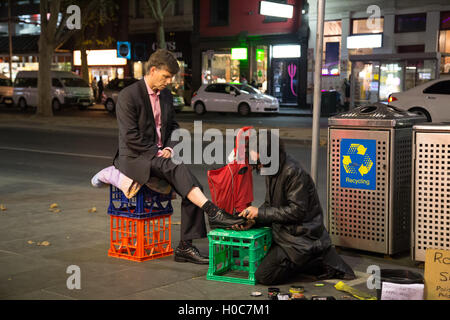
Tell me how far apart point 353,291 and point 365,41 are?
27142 millimetres

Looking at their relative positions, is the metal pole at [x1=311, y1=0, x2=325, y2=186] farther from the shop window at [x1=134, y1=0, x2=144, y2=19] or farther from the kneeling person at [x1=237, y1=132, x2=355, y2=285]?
the shop window at [x1=134, y1=0, x2=144, y2=19]

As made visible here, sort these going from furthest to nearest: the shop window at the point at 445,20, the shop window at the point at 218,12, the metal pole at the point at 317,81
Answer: the shop window at the point at 218,12 < the shop window at the point at 445,20 < the metal pole at the point at 317,81

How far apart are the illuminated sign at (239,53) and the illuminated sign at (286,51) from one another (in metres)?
1.83

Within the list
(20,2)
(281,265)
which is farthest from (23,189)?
(20,2)

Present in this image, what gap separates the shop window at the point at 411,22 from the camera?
29.1 metres

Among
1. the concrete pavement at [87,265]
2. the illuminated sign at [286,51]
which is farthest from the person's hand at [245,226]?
the illuminated sign at [286,51]

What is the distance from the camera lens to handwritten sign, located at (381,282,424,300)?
4.55 m

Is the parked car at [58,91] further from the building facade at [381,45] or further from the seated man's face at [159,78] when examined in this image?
the seated man's face at [159,78]

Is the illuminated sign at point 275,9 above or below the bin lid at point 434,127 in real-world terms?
above

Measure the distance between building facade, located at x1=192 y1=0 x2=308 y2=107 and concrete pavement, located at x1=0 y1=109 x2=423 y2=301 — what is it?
26.6 m

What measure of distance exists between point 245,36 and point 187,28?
190 inches

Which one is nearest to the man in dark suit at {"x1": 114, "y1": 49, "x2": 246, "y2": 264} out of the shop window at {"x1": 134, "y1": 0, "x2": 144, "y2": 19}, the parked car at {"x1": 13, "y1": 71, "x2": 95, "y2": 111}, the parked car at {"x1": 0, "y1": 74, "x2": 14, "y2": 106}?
the parked car at {"x1": 13, "y1": 71, "x2": 95, "y2": 111}
